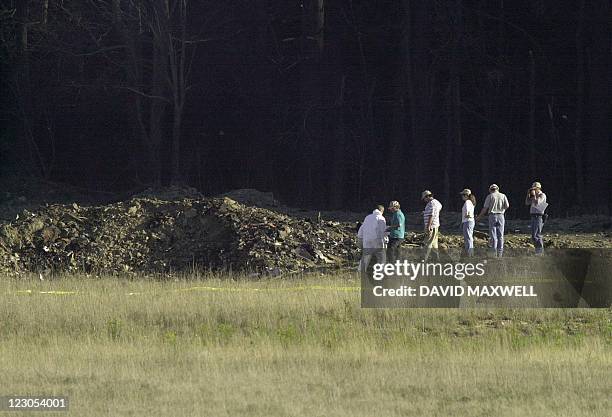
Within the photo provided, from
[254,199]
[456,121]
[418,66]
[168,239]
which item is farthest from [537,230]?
[456,121]

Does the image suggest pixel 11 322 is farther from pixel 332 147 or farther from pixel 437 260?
pixel 332 147

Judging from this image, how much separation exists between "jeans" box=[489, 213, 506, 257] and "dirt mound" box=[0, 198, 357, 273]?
192 inches

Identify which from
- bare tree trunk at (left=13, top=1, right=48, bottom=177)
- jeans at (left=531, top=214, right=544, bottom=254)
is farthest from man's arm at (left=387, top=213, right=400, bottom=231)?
bare tree trunk at (left=13, top=1, right=48, bottom=177)

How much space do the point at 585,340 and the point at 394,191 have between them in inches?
1058

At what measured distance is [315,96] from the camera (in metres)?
50.0

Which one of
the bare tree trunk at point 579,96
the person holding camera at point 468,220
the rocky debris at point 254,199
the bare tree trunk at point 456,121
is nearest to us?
the person holding camera at point 468,220

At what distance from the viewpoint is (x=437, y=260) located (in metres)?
24.0

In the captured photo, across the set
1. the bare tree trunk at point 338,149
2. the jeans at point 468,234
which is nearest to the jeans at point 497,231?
the jeans at point 468,234

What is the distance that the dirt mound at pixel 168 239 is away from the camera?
30.8 m

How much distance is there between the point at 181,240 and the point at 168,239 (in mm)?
355

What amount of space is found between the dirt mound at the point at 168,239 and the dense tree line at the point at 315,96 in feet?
44.6

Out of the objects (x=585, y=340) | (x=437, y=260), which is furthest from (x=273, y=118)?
(x=585, y=340)

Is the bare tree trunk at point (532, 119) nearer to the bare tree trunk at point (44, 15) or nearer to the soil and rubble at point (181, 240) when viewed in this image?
the soil and rubble at point (181, 240)

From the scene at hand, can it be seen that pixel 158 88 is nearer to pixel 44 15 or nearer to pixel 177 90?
pixel 177 90
